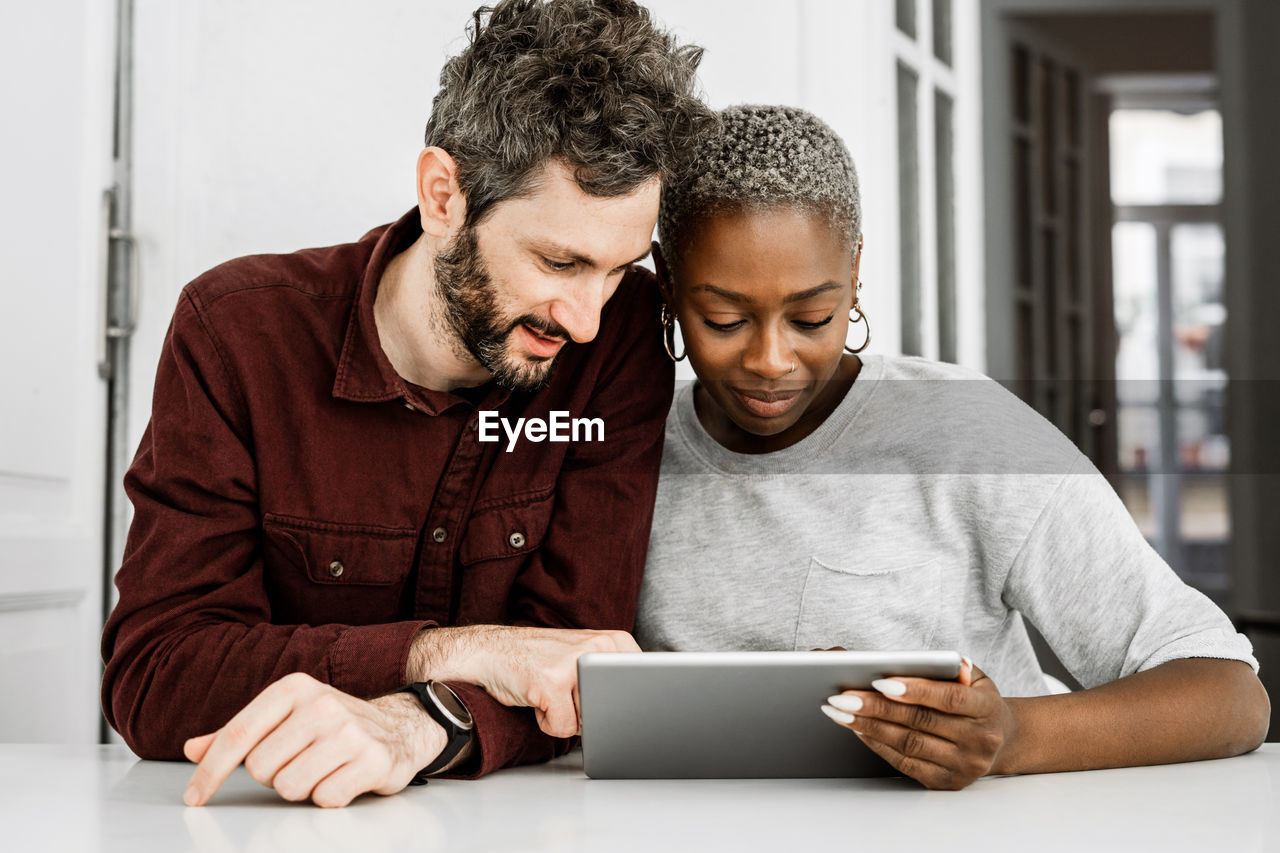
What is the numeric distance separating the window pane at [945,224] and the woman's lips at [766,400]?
1043 mm

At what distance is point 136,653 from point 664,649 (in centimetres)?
55

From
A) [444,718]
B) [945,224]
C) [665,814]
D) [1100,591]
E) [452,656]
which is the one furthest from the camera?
[945,224]

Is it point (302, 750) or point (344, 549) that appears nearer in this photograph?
point (302, 750)

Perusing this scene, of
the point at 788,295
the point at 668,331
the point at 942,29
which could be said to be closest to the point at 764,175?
the point at 788,295

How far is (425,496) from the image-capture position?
1270mm

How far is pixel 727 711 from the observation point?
87 centimetres

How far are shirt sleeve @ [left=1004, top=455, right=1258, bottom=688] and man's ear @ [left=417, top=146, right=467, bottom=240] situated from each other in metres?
0.68

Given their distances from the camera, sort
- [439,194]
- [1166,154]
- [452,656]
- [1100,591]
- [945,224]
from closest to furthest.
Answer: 1. [452,656]
2. [1100,591]
3. [439,194]
4. [945,224]
5. [1166,154]

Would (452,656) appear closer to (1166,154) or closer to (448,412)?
(448,412)

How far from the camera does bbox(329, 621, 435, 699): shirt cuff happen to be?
3.47ft

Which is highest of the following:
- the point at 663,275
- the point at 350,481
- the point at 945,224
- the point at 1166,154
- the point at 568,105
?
the point at 1166,154

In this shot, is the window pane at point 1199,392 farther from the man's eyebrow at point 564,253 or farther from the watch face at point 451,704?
the watch face at point 451,704

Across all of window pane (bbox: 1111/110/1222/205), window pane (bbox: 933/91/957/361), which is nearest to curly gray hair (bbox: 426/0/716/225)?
window pane (bbox: 933/91/957/361)

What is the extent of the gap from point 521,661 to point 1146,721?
527 millimetres
